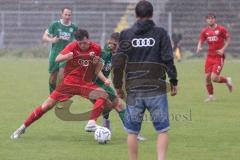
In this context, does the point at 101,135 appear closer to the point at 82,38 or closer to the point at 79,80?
the point at 79,80

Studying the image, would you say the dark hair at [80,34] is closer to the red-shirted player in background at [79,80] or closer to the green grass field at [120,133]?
the red-shirted player in background at [79,80]

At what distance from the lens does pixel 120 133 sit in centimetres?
1169

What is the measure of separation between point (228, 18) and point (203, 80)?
14.6 meters

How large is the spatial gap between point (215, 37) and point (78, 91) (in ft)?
24.0

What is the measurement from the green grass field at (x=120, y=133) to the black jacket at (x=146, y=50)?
169 cm

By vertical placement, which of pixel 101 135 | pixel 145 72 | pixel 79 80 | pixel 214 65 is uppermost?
pixel 145 72

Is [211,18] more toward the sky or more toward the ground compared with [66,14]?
more toward the sky

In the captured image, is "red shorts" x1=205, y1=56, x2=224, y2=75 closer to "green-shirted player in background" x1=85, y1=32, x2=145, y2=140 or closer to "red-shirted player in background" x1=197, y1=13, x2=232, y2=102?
"red-shirted player in background" x1=197, y1=13, x2=232, y2=102

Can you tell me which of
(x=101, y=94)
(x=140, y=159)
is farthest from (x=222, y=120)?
(x=140, y=159)

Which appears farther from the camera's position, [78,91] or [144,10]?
[78,91]

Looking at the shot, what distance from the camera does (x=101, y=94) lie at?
10953 mm

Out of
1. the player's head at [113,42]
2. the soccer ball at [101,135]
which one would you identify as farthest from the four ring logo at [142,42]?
the soccer ball at [101,135]

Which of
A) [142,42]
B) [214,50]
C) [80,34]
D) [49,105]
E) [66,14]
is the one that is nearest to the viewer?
[142,42]

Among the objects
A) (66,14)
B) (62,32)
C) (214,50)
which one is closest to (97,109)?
(62,32)
